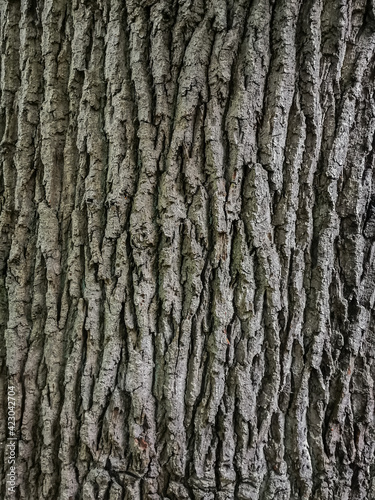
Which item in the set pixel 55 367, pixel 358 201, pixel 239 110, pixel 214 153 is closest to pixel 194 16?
pixel 239 110

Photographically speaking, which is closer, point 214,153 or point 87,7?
point 214,153

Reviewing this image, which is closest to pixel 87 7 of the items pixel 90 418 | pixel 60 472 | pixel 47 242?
pixel 47 242

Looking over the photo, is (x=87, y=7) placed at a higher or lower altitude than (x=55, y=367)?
higher

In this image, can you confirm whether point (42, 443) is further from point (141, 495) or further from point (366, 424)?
point (366, 424)

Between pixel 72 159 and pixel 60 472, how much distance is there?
38.5 inches

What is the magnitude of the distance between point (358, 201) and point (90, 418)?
3.62 ft

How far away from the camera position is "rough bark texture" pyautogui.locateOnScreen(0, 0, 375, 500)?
131 centimetres

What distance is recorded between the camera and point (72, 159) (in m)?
1.44

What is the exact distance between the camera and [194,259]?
4.34 feet

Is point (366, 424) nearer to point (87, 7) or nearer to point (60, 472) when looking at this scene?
point (60, 472)

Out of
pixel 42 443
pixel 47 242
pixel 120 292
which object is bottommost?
pixel 42 443

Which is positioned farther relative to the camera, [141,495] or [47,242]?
[47,242]

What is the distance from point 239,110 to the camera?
52.6 inches

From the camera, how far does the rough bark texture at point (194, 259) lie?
1.31m
